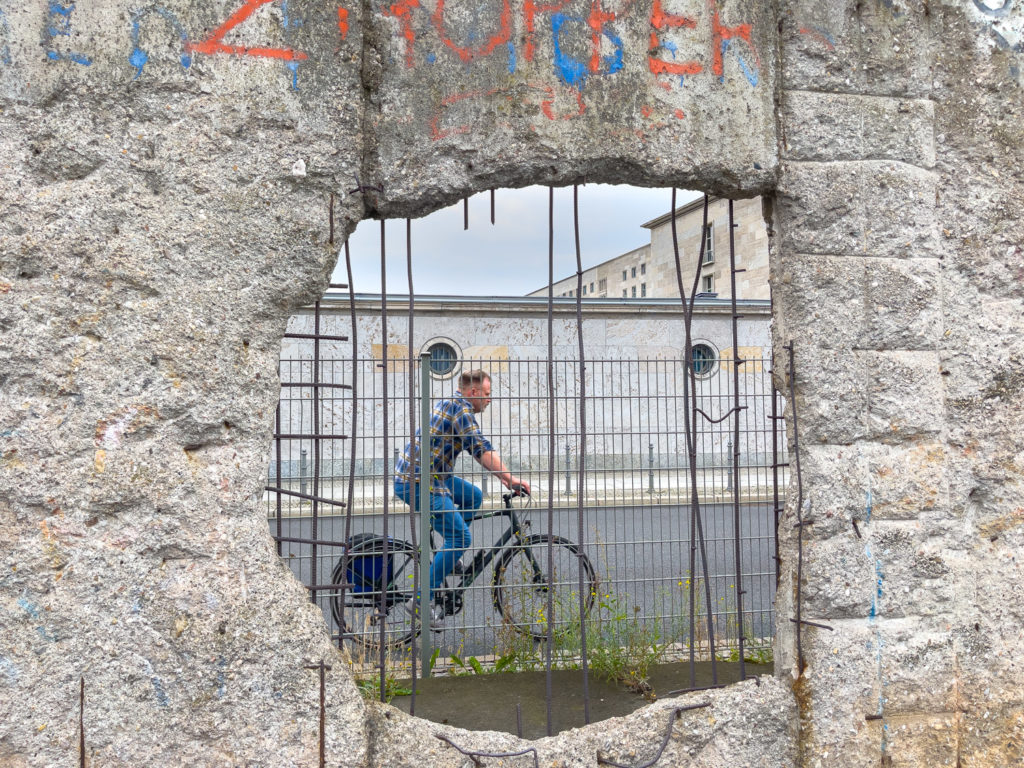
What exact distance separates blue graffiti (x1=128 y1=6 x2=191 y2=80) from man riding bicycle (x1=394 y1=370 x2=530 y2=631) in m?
2.76

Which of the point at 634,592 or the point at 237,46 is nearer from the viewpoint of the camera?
the point at 237,46

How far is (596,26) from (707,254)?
27394 mm

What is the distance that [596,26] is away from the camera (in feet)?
7.83

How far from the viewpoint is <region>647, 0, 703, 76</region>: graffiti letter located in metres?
2.40

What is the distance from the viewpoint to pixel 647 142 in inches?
93.6

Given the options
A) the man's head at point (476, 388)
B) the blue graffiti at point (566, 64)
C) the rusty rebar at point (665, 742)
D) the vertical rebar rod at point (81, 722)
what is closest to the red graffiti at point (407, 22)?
the blue graffiti at point (566, 64)

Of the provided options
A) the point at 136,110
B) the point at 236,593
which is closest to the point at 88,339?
the point at 136,110

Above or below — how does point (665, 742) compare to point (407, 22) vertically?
below

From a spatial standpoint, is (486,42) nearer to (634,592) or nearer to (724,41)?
(724,41)

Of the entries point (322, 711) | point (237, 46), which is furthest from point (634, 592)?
point (237, 46)

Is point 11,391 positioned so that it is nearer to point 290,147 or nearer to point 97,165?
point 97,165

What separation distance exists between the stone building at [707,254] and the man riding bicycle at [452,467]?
50.1 ft

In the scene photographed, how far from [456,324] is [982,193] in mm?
12375

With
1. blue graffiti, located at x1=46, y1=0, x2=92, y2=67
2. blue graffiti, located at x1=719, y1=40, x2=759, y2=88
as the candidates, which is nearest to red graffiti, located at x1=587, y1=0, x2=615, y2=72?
blue graffiti, located at x1=719, y1=40, x2=759, y2=88
